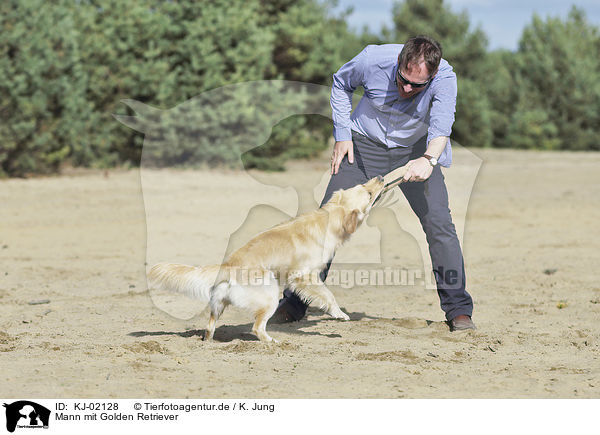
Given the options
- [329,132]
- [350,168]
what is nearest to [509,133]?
[329,132]

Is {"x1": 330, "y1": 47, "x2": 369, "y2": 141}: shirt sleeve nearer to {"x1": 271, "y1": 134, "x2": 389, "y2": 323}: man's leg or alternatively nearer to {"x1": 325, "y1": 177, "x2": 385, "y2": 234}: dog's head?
{"x1": 271, "y1": 134, "x2": 389, "y2": 323}: man's leg

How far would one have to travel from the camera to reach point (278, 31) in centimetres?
2427

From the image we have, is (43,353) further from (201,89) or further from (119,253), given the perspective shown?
(201,89)

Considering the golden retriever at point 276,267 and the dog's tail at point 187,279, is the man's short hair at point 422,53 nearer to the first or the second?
the golden retriever at point 276,267

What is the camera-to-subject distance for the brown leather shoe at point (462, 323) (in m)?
6.18

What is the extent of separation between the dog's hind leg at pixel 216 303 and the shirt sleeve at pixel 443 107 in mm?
2007

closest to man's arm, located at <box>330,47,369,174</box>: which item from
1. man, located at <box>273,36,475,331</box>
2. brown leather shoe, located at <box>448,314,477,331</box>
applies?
man, located at <box>273,36,475,331</box>

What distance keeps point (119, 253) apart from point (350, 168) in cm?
535

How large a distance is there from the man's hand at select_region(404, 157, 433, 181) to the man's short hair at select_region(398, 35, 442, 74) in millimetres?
693

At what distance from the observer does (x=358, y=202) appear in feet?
19.8

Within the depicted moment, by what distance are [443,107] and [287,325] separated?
7.67 feet
